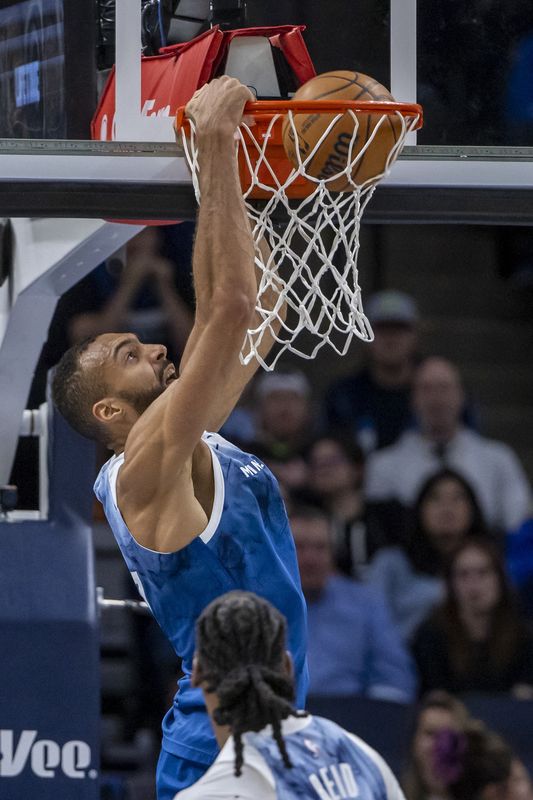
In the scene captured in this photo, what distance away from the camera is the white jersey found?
2.16 m

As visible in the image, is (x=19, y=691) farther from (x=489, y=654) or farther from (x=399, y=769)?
(x=489, y=654)

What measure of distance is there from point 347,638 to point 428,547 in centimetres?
53

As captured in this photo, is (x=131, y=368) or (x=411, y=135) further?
(x=411, y=135)

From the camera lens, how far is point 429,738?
16.9 ft

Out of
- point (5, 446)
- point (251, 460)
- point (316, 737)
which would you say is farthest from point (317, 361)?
point (316, 737)

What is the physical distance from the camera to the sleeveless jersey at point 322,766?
7.16 feet

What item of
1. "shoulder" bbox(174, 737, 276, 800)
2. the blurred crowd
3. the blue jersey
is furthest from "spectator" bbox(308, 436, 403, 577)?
"shoulder" bbox(174, 737, 276, 800)

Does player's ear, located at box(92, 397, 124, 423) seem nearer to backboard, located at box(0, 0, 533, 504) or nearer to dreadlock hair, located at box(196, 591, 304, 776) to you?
backboard, located at box(0, 0, 533, 504)

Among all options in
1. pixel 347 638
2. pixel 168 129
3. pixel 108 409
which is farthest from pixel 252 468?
pixel 347 638

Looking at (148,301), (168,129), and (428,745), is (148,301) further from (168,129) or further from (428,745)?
(168,129)

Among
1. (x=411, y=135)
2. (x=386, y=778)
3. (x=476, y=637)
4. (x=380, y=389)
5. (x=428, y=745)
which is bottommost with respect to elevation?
(x=428, y=745)

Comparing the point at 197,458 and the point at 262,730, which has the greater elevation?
the point at 197,458

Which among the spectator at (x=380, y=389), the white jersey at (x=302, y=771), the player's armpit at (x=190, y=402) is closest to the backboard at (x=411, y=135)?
the player's armpit at (x=190, y=402)

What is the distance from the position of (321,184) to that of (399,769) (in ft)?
9.11
